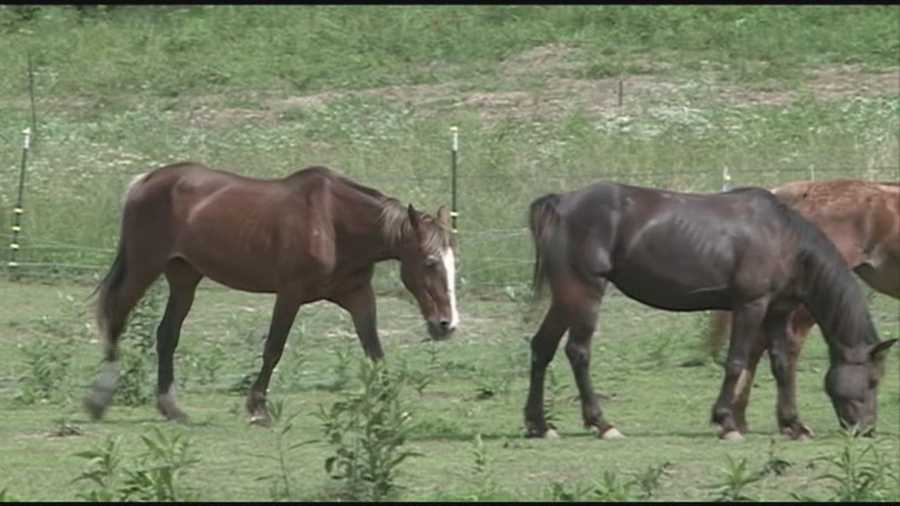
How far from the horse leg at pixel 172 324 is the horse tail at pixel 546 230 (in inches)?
95.1

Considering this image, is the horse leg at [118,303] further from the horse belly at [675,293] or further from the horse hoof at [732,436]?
the horse hoof at [732,436]

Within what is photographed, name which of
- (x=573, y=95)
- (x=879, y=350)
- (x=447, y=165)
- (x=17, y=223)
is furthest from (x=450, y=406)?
(x=573, y=95)

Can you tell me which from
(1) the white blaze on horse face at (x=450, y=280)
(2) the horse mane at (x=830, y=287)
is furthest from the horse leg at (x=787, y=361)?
(1) the white blaze on horse face at (x=450, y=280)

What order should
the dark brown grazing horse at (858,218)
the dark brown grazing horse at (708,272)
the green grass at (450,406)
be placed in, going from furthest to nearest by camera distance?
1. the dark brown grazing horse at (858,218)
2. the dark brown grazing horse at (708,272)
3. the green grass at (450,406)

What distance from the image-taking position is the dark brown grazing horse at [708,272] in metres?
13.1

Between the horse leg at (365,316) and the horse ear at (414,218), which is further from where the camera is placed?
the horse leg at (365,316)

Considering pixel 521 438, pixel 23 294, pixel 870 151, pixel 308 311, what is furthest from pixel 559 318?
pixel 870 151

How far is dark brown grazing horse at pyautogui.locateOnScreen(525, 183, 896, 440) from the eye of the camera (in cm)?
1312

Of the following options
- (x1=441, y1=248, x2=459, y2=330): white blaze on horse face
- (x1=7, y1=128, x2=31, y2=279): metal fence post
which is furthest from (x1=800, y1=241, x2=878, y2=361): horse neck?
(x1=7, y1=128, x2=31, y2=279): metal fence post

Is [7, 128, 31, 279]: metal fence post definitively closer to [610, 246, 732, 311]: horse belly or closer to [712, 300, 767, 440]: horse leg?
[610, 246, 732, 311]: horse belly

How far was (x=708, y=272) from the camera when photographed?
43.4 feet

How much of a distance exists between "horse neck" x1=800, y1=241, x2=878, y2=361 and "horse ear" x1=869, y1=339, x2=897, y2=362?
86 millimetres

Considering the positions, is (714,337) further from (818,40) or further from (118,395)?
(818,40)

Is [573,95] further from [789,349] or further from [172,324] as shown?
[172,324]
